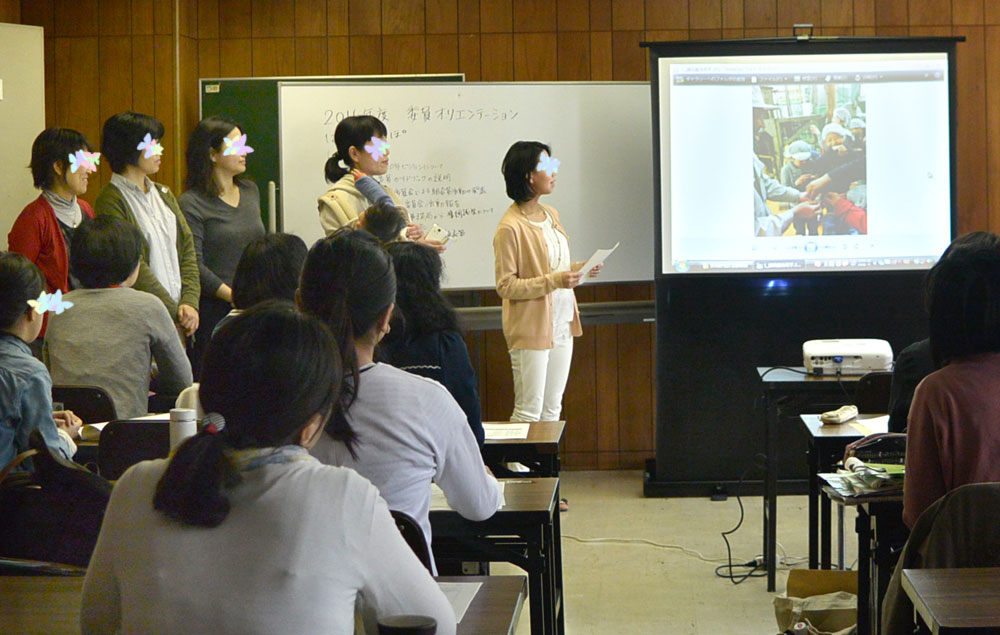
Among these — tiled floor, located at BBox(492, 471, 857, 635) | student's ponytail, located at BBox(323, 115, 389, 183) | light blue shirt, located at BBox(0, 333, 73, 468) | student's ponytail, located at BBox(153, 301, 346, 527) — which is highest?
student's ponytail, located at BBox(323, 115, 389, 183)

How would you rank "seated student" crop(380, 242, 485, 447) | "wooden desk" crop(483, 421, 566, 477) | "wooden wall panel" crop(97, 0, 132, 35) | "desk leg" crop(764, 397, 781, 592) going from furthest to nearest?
"wooden wall panel" crop(97, 0, 132, 35), "desk leg" crop(764, 397, 781, 592), "wooden desk" crop(483, 421, 566, 477), "seated student" crop(380, 242, 485, 447)

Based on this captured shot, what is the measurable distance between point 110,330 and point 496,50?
9.95 ft

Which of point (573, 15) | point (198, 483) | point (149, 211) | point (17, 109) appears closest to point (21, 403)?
point (198, 483)

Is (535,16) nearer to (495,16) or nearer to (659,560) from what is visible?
(495,16)

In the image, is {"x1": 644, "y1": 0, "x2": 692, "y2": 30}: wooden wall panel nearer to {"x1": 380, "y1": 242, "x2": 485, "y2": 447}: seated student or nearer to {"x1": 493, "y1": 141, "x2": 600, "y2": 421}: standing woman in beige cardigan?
{"x1": 493, "y1": 141, "x2": 600, "y2": 421}: standing woman in beige cardigan

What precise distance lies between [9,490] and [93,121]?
424cm

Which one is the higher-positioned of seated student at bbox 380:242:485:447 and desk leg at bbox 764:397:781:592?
seated student at bbox 380:242:485:447

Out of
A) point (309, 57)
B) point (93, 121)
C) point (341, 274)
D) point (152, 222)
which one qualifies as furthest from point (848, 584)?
point (93, 121)

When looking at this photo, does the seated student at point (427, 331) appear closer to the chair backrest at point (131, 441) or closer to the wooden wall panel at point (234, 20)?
the chair backrest at point (131, 441)

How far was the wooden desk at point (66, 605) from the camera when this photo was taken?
1545 mm

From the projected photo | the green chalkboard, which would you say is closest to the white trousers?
the projected photo

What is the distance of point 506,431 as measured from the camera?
10.7ft

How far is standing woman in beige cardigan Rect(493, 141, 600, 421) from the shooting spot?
500 centimetres

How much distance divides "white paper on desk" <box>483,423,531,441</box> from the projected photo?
2387 millimetres
